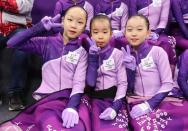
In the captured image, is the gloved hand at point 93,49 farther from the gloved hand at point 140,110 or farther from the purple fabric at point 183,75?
the purple fabric at point 183,75

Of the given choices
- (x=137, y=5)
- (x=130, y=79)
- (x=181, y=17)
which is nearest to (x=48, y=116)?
(x=130, y=79)

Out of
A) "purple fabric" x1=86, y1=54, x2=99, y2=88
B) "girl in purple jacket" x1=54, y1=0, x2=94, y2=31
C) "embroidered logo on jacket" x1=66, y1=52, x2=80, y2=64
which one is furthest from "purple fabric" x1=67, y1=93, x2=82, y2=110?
"girl in purple jacket" x1=54, y1=0, x2=94, y2=31

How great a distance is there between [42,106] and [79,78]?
27cm

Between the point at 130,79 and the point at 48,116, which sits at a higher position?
the point at 130,79

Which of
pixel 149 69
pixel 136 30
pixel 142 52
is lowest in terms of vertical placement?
pixel 149 69

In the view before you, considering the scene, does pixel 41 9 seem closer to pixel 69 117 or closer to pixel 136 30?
Answer: pixel 136 30

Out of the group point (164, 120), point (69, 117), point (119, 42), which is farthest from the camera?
point (119, 42)

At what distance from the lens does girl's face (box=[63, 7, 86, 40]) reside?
8.18 ft

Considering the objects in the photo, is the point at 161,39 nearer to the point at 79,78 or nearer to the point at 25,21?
the point at 79,78

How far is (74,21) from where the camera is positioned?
250 cm

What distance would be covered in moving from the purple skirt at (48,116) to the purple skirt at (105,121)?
4 cm

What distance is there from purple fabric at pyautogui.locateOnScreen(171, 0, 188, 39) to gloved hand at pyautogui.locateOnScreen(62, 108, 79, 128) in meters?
1.24

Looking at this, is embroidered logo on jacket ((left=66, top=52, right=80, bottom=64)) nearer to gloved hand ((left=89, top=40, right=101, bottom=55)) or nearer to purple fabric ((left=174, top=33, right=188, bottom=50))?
gloved hand ((left=89, top=40, right=101, bottom=55))

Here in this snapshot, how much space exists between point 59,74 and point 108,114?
397 millimetres
